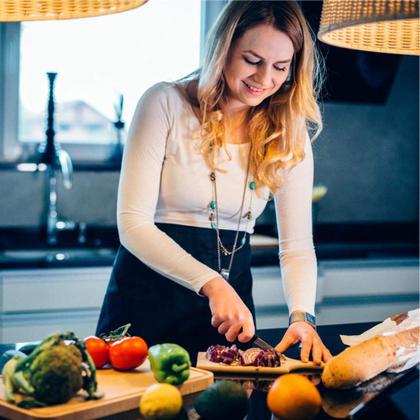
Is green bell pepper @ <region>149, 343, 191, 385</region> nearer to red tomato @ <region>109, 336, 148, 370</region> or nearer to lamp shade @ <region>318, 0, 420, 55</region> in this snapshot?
red tomato @ <region>109, 336, 148, 370</region>

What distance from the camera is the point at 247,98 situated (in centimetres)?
188

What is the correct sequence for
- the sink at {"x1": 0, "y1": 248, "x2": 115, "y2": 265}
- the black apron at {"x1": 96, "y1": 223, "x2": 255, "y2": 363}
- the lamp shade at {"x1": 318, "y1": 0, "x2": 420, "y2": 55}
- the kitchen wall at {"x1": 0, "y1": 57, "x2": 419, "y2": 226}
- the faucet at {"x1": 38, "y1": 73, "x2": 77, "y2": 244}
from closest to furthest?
the lamp shade at {"x1": 318, "y1": 0, "x2": 420, "y2": 55}, the black apron at {"x1": 96, "y1": 223, "x2": 255, "y2": 363}, the sink at {"x1": 0, "y1": 248, "x2": 115, "y2": 265}, the faucet at {"x1": 38, "y1": 73, "x2": 77, "y2": 244}, the kitchen wall at {"x1": 0, "y1": 57, "x2": 419, "y2": 226}

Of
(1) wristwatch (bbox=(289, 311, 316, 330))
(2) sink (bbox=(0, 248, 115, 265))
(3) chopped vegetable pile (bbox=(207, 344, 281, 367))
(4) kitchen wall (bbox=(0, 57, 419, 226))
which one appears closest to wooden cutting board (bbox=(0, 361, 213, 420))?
(3) chopped vegetable pile (bbox=(207, 344, 281, 367))

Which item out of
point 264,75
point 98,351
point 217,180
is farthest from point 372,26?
point 98,351

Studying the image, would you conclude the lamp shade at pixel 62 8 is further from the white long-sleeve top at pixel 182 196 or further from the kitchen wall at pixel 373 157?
the kitchen wall at pixel 373 157

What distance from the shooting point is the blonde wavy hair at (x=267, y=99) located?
1883 mm

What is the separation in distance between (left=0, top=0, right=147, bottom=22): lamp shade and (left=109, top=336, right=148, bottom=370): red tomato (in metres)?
0.59

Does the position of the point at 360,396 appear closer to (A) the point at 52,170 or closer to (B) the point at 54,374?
(B) the point at 54,374

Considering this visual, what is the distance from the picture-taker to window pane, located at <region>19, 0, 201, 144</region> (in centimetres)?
366

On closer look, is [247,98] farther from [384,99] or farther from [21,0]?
[384,99]

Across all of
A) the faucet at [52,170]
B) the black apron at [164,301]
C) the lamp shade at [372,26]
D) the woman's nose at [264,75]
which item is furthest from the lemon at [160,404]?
the faucet at [52,170]

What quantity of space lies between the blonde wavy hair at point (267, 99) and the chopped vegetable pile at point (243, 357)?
1.71 ft

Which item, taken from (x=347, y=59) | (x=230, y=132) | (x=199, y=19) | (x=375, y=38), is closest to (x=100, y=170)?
(x=199, y=19)

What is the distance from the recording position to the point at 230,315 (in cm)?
164
